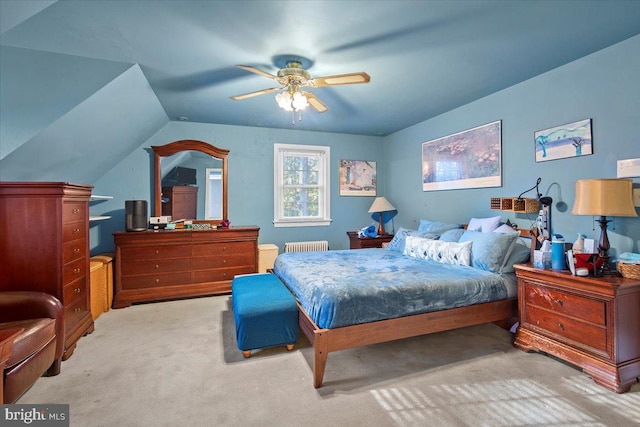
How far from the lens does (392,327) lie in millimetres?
2184

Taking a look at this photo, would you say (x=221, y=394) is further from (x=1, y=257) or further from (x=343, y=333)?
(x=1, y=257)

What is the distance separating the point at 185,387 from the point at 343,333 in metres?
1.13

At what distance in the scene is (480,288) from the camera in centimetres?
245

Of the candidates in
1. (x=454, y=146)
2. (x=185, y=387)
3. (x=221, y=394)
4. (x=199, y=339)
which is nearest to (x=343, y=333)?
(x=221, y=394)

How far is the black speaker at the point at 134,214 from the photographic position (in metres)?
3.76

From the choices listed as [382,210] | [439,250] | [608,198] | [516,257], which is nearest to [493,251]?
[516,257]

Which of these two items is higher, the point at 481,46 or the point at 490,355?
the point at 481,46

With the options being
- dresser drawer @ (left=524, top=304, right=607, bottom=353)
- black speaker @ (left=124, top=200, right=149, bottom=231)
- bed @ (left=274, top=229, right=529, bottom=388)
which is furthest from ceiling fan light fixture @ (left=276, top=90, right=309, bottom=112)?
dresser drawer @ (left=524, top=304, right=607, bottom=353)

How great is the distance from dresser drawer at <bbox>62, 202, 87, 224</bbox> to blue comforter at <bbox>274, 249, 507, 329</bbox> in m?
1.91

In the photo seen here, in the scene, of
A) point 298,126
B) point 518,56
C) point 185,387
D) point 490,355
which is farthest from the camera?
point 298,126

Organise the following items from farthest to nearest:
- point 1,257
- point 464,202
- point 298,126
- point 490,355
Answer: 1. point 298,126
2. point 464,202
3. point 490,355
4. point 1,257

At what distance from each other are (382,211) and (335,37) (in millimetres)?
3413

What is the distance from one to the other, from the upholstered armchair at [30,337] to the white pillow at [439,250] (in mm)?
3249

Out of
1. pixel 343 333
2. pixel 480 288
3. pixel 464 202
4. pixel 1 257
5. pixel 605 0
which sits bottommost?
pixel 343 333
